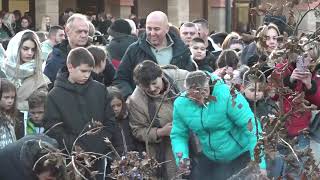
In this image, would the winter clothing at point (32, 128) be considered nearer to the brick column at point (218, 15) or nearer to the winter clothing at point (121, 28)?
the winter clothing at point (121, 28)

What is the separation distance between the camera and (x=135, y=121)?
265 inches

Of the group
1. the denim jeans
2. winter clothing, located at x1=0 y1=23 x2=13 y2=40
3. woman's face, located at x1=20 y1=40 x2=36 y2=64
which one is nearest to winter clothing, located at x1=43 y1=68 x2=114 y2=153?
the denim jeans

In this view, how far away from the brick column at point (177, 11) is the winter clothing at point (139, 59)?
79.5ft

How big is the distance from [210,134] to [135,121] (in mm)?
906

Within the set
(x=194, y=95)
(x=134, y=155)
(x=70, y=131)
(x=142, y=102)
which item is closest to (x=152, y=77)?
(x=142, y=102)

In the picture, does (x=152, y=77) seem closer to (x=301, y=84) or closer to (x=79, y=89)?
(x=79, y=89)

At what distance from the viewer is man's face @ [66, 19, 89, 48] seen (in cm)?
754

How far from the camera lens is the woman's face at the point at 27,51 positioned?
7656mm

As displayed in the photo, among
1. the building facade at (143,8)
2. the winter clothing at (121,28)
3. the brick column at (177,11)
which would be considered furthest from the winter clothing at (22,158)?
the brick column at (177,11)

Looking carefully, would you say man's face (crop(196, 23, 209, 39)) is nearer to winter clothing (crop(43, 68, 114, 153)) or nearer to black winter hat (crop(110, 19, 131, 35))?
black winter hat (crop(110, 19, 131, 35))

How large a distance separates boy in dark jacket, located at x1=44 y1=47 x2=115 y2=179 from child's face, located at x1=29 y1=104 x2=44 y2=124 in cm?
60

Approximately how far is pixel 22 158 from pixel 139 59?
302cm

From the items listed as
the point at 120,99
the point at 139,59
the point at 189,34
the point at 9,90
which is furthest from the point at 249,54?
the point at 9,90

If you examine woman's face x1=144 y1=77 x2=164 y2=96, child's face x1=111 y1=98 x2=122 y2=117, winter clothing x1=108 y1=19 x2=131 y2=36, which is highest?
winter clothing x1=108 y1=19 x2=131 y2=36
